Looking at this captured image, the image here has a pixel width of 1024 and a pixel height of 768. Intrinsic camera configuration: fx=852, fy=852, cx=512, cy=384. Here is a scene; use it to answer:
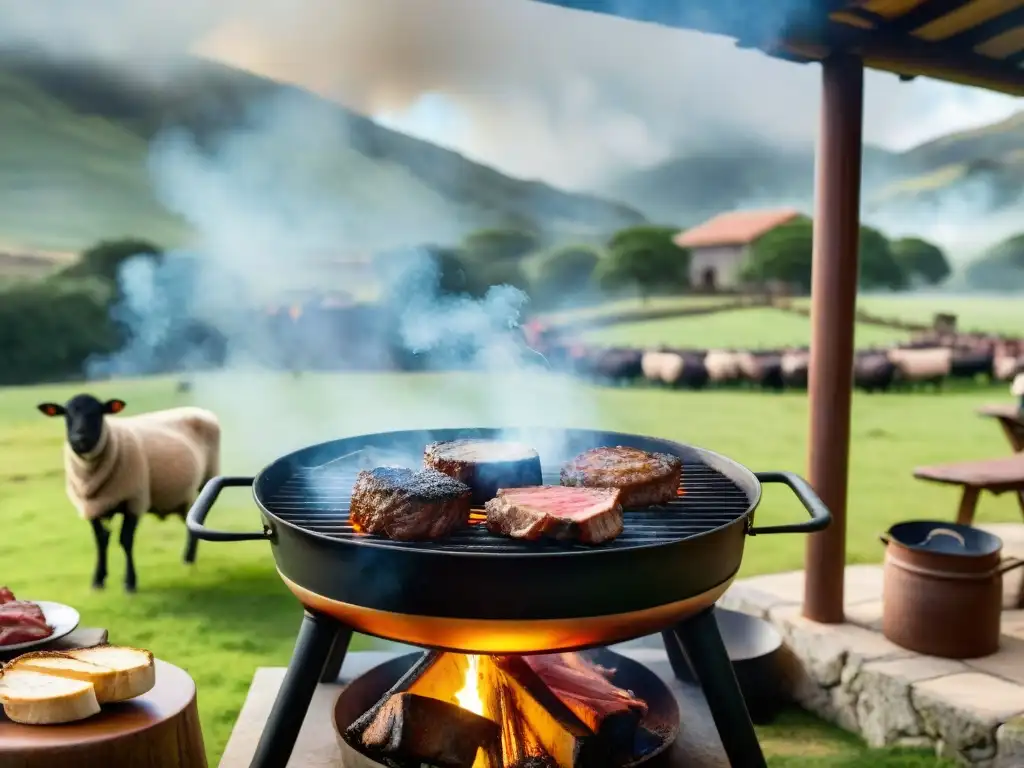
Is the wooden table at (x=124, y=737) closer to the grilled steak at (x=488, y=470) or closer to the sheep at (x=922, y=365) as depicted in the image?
the grilled steak at (x=488, y=470)

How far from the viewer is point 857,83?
12.6 feet

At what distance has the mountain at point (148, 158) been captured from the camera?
13305 millimetres

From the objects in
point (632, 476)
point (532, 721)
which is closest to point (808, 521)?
point (632, 476)

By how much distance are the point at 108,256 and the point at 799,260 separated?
457 inches

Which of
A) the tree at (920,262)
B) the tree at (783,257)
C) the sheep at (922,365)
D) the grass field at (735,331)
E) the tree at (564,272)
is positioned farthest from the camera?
the tree at (920,262)

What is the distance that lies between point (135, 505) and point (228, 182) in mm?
10487

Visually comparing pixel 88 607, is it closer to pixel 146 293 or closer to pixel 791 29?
pixel 791 29

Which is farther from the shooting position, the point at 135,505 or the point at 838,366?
the point at 135,505

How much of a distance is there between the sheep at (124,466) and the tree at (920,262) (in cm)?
1347

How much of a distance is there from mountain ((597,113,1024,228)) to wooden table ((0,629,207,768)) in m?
14.2

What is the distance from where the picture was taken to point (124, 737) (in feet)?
7.87

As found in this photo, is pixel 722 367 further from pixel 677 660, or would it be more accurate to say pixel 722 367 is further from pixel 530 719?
pixel 530 719

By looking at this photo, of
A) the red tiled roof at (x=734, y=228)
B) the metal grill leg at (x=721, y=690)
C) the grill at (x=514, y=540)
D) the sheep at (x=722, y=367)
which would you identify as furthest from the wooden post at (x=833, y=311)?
the red tiled roof at (x=734, y=228)

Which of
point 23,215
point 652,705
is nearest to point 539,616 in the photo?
point 652,705
